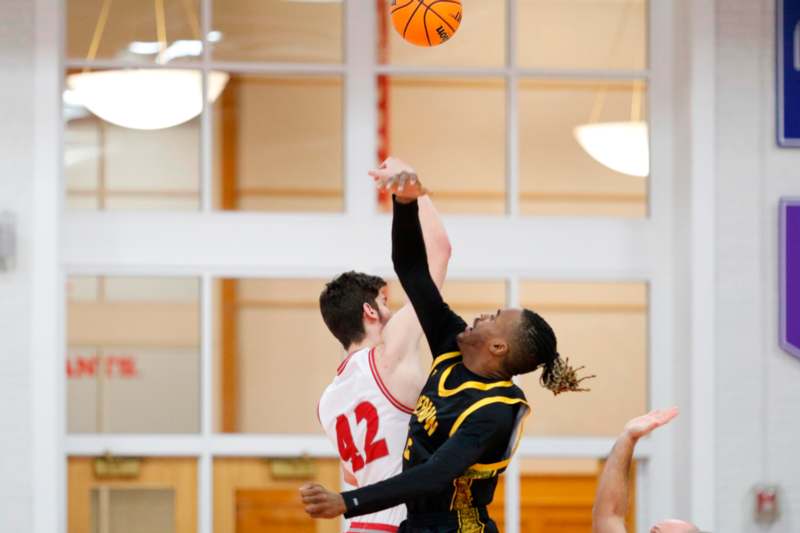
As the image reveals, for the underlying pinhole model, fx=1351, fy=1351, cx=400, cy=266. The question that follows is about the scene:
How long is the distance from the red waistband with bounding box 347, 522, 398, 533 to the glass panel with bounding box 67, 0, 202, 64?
2460 mm

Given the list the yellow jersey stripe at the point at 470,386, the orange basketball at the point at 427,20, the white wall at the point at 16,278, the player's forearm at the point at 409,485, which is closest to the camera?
the player's forearm at the point at 409,485

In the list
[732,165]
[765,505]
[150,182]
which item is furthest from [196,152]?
[765,505]

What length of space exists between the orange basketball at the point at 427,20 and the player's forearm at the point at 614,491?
1.46 metres

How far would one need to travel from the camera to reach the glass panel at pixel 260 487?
216 inches

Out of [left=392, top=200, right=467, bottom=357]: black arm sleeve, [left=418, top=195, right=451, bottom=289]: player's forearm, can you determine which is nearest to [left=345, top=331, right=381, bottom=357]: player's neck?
[left=418, top=195, right=451, bottom=289]: player's forearm

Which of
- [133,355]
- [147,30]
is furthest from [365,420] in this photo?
[147,30]

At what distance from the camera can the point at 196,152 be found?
5.55 meters

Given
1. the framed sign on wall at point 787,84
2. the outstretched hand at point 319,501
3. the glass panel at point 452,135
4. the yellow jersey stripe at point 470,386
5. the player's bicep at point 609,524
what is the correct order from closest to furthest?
the outstretched hand at point 319,501 → the yellow jersey stripe at point 470,386 → the player's bicep at point 609,524 → the framed sign on wall at point 787,84 → the glass panel at point 452,135

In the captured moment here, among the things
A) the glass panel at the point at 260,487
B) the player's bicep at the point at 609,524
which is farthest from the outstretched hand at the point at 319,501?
the glass panel at the point at 260,487

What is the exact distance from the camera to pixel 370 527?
12.6ft

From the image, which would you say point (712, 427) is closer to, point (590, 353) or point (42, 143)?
point (590, 353)

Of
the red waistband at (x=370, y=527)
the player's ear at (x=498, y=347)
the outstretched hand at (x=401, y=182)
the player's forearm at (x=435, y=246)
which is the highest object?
the outstretched hand at (x=401, y=182)

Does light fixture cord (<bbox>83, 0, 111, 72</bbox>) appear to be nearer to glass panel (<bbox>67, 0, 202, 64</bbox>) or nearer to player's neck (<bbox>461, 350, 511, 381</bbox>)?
glass panel (<bbox>67, 0, 202, 64</bbox>)

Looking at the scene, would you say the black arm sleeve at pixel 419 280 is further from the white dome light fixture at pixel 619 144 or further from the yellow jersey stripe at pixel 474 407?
the white dome light fixture at pixel 619 144
